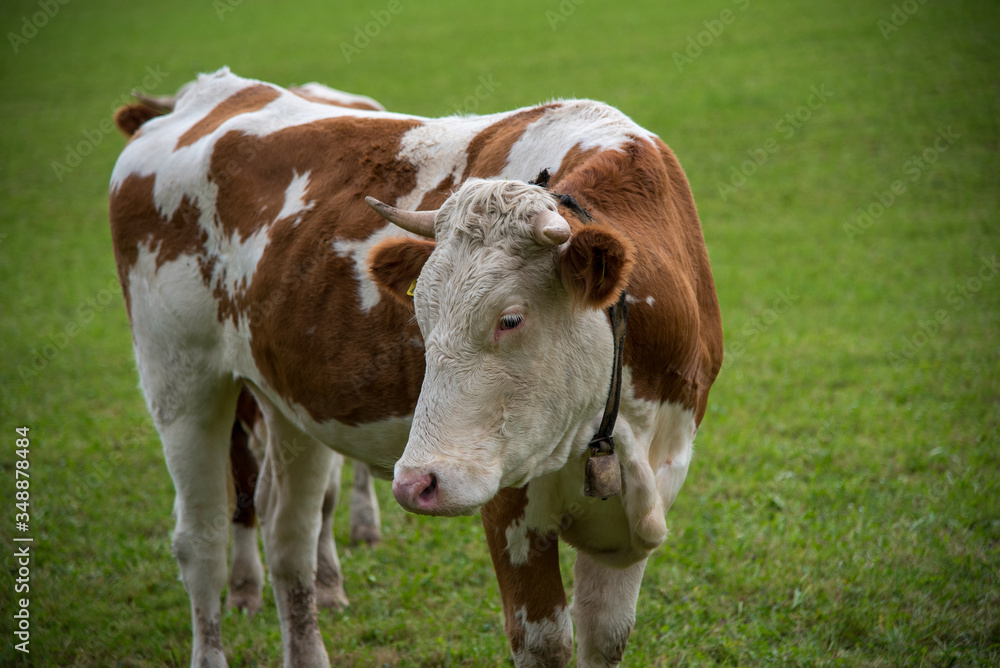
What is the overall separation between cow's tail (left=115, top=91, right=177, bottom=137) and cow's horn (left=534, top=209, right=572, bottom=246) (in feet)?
10.9

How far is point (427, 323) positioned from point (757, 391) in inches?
202

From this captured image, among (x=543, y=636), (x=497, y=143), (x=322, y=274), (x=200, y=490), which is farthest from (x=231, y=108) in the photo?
(x=543, y=636)

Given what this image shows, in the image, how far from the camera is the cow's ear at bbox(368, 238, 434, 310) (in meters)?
2.62

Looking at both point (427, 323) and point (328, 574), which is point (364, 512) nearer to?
point (328, 574)

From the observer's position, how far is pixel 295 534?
4.04 m

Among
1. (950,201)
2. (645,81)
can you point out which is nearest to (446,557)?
(950,201)

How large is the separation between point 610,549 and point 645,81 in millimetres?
17420

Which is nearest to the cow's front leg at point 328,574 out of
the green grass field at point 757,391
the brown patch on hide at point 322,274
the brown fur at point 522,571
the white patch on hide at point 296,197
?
the green grass field at point 757,391

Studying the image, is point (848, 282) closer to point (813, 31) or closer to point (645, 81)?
point (645, 81)

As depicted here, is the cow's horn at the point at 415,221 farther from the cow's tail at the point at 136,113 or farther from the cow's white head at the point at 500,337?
the cow's tail at the point at 136,113

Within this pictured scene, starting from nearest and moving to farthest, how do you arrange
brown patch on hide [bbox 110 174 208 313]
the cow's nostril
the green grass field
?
the cow's nostril → brown patch on hide [bbox 110 174 208 313] → the green grass field

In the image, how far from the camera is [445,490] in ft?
7.26

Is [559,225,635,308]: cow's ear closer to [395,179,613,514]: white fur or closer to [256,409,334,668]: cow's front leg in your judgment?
[395,179,613,514]: white fur

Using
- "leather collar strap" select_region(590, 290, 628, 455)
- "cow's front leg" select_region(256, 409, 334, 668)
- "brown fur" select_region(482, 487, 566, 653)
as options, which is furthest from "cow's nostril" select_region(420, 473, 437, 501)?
"cow's front leg" select_region(256, 409, 334, 668)
